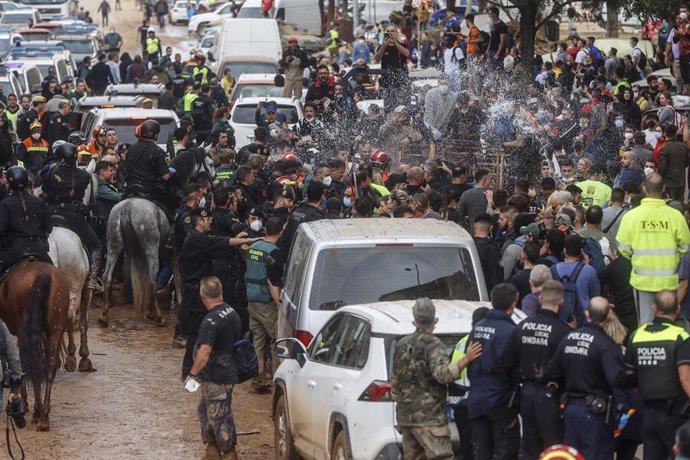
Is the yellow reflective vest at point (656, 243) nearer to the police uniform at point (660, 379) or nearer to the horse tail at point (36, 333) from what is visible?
the police uniform at point (660, 379)

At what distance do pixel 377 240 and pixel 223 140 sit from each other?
32.2ft

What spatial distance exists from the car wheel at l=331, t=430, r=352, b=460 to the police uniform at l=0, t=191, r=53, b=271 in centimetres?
508

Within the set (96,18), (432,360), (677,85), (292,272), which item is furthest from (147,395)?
(96,18)

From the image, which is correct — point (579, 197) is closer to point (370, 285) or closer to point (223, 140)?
point (370, 285)

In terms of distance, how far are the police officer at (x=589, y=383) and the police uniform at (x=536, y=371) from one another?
0.35ft

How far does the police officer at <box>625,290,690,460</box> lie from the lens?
9055mm

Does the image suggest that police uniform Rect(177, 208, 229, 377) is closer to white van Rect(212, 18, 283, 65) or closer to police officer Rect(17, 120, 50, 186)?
police officer Rect(17, 120, 50, 186)

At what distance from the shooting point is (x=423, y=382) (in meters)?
9.41

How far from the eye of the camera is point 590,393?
9336 mm

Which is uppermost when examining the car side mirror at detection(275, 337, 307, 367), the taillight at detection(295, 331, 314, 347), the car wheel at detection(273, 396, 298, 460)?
the car side mirror at detection(275, 337, 307, 367)

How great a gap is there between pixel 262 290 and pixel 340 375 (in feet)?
14.5

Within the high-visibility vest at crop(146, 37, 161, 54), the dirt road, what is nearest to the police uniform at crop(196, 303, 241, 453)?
the dirt road

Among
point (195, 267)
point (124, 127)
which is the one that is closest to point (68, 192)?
point (195, 267)

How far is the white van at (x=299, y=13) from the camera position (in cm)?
6019
